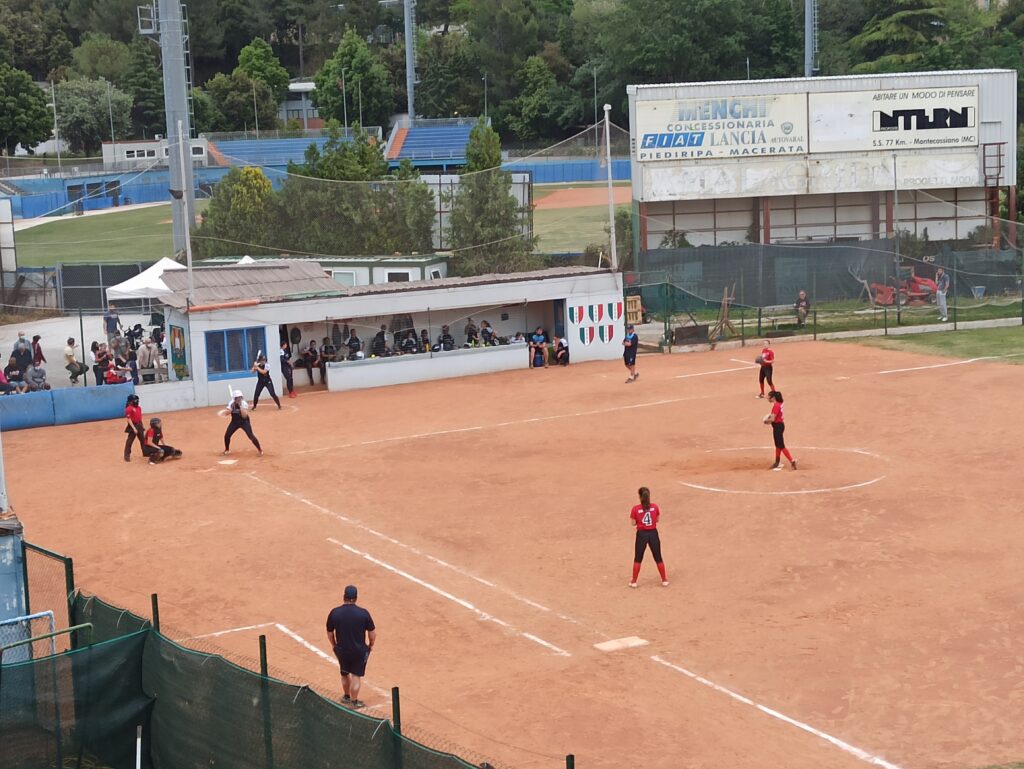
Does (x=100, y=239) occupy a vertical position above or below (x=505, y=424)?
above

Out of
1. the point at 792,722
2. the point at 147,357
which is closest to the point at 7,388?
the point at 147,357

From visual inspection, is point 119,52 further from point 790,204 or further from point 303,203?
point 790,204

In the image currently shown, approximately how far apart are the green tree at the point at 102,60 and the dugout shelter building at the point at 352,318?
8766 centimetres

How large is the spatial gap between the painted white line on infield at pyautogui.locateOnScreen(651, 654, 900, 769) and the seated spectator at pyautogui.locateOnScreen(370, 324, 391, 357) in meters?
23.7

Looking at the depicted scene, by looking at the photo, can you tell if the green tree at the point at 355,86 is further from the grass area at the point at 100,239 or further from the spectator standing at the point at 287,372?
the spectator standing at the point at 287,372

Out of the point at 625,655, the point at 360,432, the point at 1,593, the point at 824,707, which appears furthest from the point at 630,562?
the point at 360,432

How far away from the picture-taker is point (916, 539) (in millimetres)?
21922

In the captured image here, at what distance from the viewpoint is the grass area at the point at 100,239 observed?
7244 cm

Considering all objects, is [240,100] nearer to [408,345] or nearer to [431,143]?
[431,143]

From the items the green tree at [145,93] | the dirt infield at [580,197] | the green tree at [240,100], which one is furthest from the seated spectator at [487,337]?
the green tree at [145,93]

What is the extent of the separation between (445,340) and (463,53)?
78.6 m

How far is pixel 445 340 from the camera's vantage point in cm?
4116

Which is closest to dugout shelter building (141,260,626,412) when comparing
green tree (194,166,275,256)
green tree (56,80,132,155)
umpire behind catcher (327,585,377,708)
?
green tree (194,166,275,256)

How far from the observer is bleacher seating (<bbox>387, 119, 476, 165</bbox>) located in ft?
338
